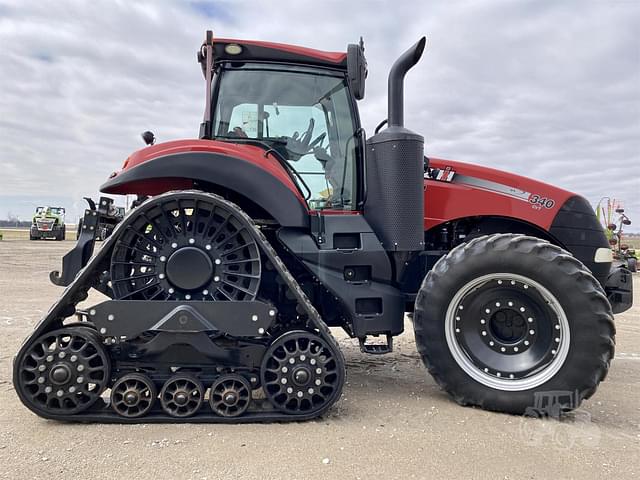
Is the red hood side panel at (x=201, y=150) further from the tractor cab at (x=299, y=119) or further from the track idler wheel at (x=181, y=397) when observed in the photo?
the track idler wheel at (x=181, y=397)

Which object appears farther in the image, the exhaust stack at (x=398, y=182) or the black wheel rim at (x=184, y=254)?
the exhaust stack at (x=398, y=182)

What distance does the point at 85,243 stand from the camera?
341 centimetres

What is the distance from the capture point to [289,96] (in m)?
3.83

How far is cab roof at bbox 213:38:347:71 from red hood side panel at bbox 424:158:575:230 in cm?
133

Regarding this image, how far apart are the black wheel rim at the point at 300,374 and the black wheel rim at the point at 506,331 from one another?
945 millimetres

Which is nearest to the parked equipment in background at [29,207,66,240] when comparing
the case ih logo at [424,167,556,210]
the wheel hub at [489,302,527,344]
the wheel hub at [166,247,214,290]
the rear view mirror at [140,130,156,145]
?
the rear view mirror at [140,130,156,145]

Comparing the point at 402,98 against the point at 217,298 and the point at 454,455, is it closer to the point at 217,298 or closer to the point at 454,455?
the point at 217,298

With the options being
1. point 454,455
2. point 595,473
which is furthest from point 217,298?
point 595,473

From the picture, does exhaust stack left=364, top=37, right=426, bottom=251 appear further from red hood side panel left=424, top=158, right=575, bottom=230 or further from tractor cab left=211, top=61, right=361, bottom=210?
red hood side panel left=424, top=158, right=575, bottom=230

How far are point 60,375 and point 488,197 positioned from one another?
3.48 m

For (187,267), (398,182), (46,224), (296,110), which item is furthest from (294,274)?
(46,224)

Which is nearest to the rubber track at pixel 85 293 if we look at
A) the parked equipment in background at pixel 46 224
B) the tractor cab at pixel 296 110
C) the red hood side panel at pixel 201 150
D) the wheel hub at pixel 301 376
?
the wheel hub at pixel 301 376

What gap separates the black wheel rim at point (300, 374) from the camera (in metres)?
2.98

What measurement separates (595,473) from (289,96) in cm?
328
